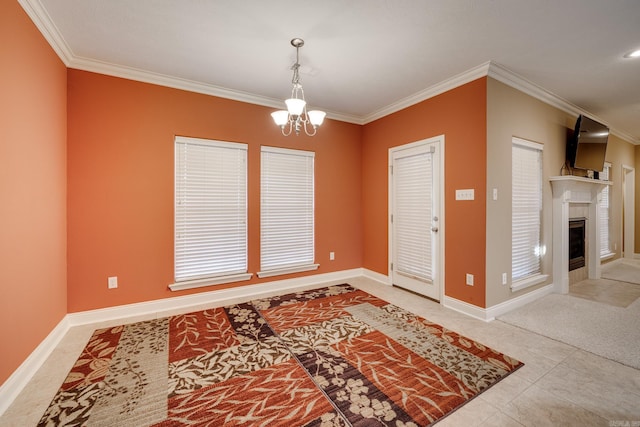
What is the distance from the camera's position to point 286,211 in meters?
4.10

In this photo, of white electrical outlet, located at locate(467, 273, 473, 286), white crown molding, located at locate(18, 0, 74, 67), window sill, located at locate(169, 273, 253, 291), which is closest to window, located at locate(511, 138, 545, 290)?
white electrical outlet, located at locate(467, 273, 473, 286)

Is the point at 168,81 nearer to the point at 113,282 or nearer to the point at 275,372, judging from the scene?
the point at 113,282

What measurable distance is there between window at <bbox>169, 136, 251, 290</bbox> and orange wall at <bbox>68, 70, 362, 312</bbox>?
107mm

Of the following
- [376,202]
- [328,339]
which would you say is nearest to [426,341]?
[328,339]

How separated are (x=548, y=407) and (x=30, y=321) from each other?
3.77 meters

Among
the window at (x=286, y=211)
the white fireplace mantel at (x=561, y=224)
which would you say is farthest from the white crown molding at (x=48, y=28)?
the white fireplace mantel at (x=561, y=224)

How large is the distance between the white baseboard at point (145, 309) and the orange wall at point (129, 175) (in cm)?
9

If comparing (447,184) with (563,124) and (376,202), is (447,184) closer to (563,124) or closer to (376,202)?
(376,202)

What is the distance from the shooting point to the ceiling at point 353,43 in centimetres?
207

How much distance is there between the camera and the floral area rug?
5.36 feet

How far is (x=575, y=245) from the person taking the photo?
169 inches

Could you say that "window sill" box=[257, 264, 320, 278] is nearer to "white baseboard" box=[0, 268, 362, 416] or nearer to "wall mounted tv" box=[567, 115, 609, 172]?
"white baseboard" box=[0, 268, 362, 416]

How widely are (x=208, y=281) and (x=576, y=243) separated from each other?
227 inches

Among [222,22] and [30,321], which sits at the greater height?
[222,22]
